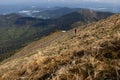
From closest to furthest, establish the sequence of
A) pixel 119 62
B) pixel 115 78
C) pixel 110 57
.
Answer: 1. pixel 115 78
2. pixel 119 62
3. pixel 110 57

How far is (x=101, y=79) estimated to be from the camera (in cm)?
886

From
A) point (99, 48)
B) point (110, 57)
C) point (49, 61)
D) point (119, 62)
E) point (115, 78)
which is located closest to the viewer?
point (115, 78)

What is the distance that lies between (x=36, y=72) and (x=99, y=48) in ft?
9.19

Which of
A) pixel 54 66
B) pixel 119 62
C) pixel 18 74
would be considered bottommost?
pixel 18 74

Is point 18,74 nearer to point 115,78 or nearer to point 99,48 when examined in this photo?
point 99,48

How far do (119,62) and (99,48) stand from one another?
5.37 ft

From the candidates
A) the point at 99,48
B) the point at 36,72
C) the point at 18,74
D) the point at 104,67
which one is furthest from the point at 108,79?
the point at 18,74

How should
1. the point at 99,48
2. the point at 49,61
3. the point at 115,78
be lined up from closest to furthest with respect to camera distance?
the point at 115,78 < the point at 99,48 < the point at 49,61

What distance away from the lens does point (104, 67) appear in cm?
950

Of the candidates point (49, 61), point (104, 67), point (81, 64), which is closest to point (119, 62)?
point (104, 67)

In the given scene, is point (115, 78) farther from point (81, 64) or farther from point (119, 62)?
point (81, 64)

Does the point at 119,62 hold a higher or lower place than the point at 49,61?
higher

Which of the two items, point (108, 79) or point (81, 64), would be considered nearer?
point (108, 79)

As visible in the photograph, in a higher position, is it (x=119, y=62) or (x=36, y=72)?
(x=119, y=62)
